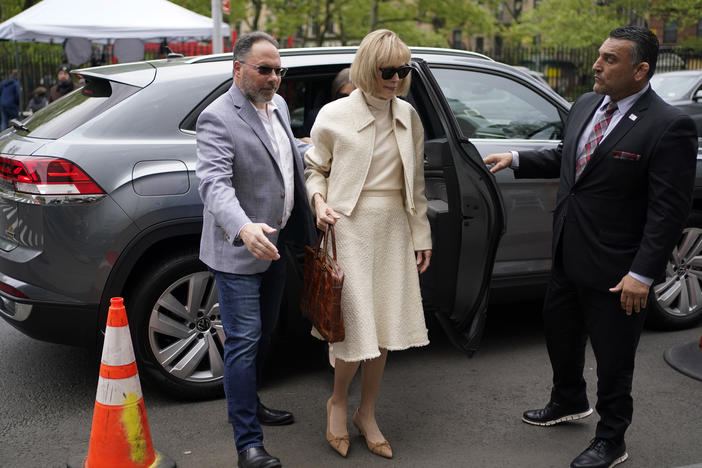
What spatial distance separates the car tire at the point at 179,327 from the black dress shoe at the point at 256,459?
2.72 ft

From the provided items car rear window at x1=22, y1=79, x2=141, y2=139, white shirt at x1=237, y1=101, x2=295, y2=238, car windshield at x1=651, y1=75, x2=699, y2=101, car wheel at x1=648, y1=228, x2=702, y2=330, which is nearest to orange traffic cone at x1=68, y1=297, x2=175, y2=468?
white shirt at x1=237, y1=101, x2=295, y2=238

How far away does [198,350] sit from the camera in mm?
3951

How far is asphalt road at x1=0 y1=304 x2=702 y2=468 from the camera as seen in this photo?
346 centimetres

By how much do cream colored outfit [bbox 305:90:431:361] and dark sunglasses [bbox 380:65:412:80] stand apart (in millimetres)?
128

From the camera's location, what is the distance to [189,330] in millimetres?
3918

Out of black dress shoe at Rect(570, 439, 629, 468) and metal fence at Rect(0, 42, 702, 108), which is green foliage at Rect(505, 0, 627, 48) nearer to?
metal fence at Rect(0, 42, 702, 108)

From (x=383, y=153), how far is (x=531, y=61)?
24.8 m

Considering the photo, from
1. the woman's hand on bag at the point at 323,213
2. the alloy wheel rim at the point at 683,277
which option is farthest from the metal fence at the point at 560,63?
the woman's hand on bag at the point at 323,213

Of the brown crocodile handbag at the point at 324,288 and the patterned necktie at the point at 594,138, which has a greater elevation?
the patterned necktie at the point at 594,138

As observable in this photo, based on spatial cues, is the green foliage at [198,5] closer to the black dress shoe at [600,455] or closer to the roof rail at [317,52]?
the roof rail at [317,52]

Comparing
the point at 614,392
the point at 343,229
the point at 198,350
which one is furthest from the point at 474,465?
the point at 198,350

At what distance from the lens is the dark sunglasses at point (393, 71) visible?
123 inches

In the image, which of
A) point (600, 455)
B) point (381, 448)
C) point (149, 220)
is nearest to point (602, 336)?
point (600, 455)

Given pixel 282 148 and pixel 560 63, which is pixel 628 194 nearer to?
pixel 282 148
